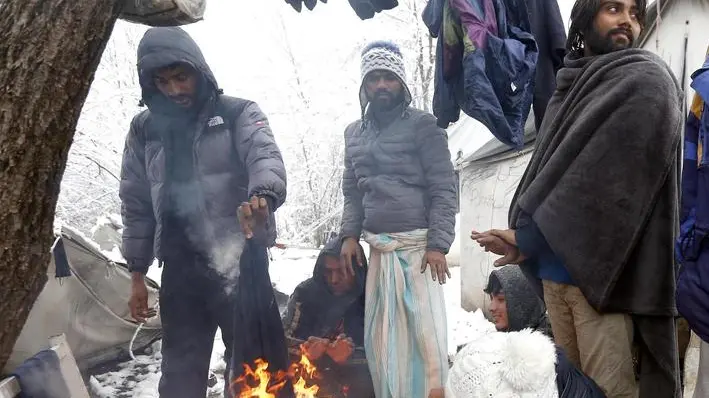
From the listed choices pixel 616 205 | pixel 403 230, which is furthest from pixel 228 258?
pixel 616 205

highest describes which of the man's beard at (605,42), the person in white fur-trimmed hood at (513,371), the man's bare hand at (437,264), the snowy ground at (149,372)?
the man's beard at (605,42)

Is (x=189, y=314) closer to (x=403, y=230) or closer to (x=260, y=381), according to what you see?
(x=260, y=381)

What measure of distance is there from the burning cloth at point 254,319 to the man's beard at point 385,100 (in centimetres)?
129

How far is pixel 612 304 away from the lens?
73.6 inches

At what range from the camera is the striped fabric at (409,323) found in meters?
3.24

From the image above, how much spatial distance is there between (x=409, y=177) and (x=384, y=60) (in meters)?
0.82

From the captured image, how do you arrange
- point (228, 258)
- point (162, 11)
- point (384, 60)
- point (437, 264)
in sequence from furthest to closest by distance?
point (384, 60)
point (437, 264)
point (228, 258)
point (162, 11)

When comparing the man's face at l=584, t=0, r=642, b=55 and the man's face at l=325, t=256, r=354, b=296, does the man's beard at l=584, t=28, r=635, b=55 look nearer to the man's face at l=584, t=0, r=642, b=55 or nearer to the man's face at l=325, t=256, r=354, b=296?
the man's face at l=584, t=0, r=642, b=55

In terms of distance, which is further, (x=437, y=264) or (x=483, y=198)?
(x=483, y=198)

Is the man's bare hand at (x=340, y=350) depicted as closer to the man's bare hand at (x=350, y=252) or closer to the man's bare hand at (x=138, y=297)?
the man's bare hand at (x=350, y=252)

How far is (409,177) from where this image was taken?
3.33m

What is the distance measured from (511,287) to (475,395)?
2.21m

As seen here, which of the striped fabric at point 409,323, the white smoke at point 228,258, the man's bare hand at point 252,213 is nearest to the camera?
the man's bare hand at point 252,213

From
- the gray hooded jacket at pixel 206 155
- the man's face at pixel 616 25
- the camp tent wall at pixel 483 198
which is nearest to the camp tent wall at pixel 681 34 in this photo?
the camp tent wall at pixel 483 198
